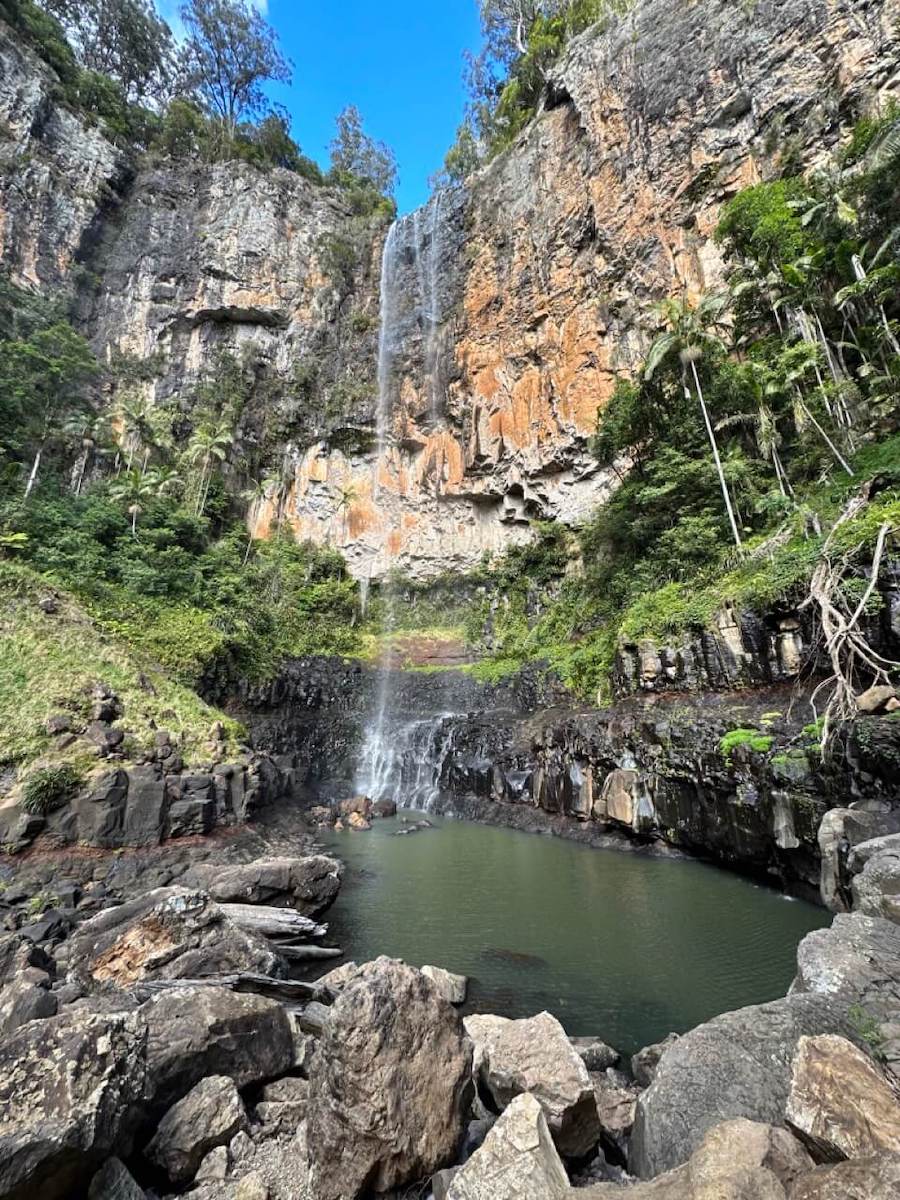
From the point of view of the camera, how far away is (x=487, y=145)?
3688 cm

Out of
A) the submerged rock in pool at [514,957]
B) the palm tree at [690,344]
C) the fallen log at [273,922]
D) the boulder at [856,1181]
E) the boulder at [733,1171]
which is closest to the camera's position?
the boulder at [856,1181]

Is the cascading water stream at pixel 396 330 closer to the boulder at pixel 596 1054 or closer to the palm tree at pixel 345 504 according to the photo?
the palm tree at pixel 345 504

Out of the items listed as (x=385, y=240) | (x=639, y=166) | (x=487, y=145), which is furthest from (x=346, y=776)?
(x=487, y=145)

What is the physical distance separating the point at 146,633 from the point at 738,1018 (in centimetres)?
1943

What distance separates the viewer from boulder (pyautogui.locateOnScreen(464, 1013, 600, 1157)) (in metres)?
3.17

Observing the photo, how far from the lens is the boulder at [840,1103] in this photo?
6.88ft

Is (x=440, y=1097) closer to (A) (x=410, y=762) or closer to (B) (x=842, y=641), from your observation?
(B) (x=842, y=641)

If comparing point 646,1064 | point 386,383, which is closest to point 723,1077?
point 646,1064

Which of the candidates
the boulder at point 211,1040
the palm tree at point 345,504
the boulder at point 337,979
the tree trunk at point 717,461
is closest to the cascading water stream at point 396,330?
the palm tree at point 345,504

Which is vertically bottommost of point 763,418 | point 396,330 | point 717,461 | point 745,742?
point 745,742

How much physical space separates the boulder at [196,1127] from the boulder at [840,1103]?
3.12 m

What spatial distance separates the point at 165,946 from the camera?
6.21 m

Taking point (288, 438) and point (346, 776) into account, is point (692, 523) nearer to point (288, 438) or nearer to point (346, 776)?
point (346, 776)

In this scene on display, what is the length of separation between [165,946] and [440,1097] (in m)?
4.67
